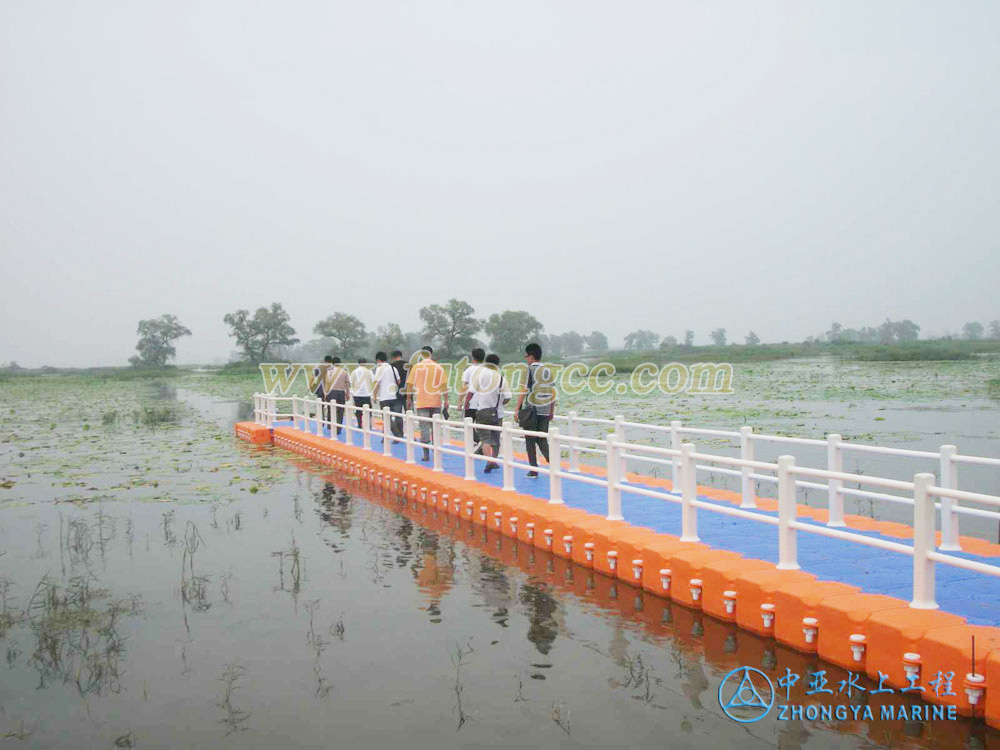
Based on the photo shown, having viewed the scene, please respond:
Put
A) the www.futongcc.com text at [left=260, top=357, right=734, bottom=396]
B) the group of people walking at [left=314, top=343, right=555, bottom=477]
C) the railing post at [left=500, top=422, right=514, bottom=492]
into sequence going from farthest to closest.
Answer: the www.futongcc.com text at [left=260, top=357, right=734, bottom=396], the group of people walking at [left=314, top=343, right=555, bottom=477], the railing post at [left=500, top=422, right=514, bottom=492]

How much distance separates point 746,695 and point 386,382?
36.8ft

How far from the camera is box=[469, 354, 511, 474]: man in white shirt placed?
1236 centimetres

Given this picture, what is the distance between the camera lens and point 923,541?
5.21m

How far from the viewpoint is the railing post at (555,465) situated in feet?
31.1

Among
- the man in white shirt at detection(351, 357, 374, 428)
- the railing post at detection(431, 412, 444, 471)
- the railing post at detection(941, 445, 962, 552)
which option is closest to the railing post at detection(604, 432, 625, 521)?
the railing post at detection(941, 445, 962, 552)

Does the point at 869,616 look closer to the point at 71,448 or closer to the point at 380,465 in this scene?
the point at 380,465

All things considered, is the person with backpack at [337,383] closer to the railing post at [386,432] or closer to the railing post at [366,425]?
the railing post at [366,425]

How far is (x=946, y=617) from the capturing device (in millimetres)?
5145

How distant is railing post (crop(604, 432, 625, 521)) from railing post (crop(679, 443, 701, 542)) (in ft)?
3.19

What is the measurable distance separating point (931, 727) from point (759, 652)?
4.55 feet

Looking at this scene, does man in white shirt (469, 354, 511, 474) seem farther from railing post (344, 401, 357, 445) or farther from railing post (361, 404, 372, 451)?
railing post (344, 401, 357, 445)

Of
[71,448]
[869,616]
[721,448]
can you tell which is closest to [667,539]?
[869,616]

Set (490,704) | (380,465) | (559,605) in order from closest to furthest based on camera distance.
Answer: (490,704)
(559,605)
(380,465)

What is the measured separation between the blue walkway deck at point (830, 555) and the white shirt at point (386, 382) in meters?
5.51
